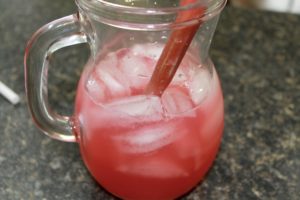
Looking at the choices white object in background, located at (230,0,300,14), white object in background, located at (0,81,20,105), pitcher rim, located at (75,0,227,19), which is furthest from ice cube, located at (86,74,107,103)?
white object in background, located at (230,0,300,14)

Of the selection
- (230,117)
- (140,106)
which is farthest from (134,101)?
(230,117)

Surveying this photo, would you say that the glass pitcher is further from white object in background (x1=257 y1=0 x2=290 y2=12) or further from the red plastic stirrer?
white object in background (x1=257 y1=0 x2=290 y2=12)

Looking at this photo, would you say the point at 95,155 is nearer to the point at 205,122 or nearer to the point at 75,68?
the point at 205,122

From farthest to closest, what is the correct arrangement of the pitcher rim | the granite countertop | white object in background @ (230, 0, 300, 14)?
white object in background @ (230, 0, 300, 14) < the granite countertop < the pitcher rim

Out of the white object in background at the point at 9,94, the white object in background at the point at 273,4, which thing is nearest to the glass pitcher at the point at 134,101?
the white object in background at the point at 9,94

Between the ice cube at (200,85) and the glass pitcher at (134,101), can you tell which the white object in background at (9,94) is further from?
the ice cube at (200,85)
